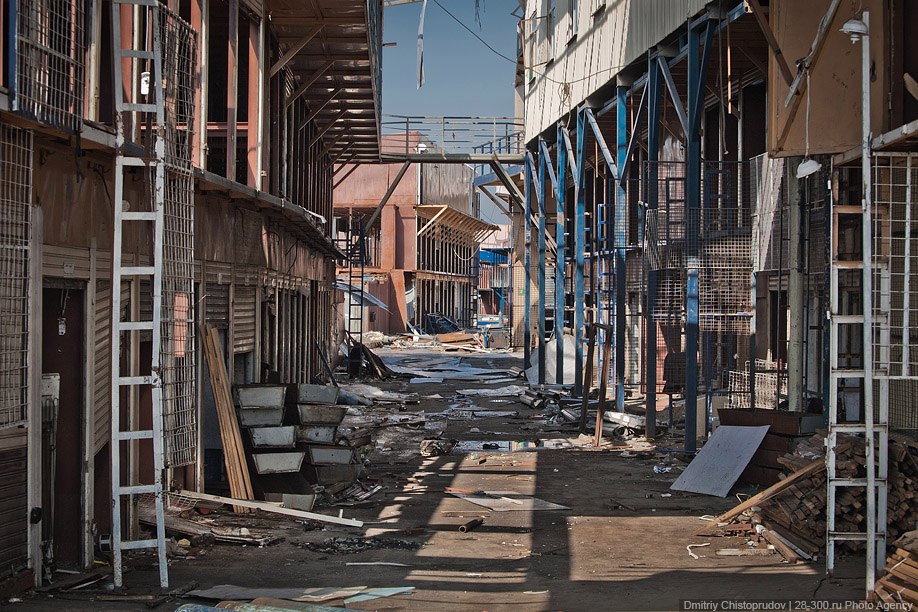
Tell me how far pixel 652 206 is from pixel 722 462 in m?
4.31

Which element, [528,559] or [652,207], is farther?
[652,207]

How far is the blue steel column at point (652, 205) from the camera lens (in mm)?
14695

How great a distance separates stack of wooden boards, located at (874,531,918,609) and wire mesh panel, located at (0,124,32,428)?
19.0ft

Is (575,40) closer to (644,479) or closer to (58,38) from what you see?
(644,479)

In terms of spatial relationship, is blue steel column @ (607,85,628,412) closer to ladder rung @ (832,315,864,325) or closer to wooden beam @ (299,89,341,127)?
wooden beam @ (299,89,341,127)

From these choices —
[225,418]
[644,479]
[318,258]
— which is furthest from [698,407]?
[318,258]

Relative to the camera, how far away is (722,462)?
11625mm

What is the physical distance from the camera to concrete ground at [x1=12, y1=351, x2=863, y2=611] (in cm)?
721

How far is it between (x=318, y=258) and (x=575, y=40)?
296 inches

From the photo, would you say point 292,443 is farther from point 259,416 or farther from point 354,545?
point 354,545

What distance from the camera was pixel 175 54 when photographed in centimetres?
788

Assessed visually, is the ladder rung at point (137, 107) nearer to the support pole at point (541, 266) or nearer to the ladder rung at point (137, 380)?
the ladder rung at point (137, 380)

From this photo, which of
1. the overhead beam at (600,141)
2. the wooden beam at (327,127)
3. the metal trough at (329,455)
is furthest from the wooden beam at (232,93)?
the wooden beam at (327,127)

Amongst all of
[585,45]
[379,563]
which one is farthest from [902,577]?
[585,45]
